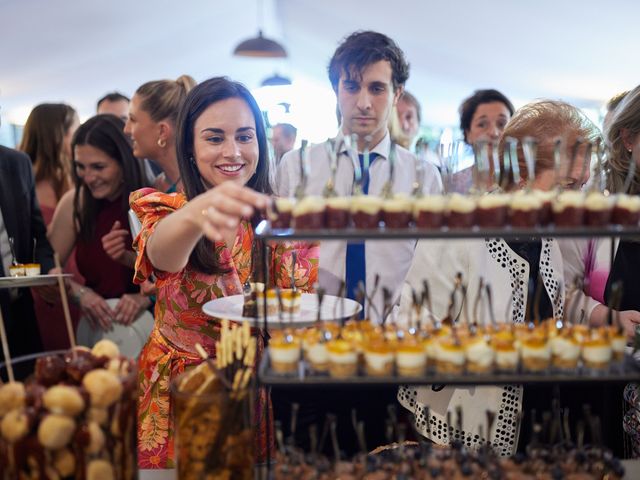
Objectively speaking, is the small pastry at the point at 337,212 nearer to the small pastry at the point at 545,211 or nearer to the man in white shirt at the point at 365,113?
the small pastry at the point at 545,211

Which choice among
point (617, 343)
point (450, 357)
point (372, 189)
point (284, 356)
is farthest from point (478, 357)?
point (372, 189)

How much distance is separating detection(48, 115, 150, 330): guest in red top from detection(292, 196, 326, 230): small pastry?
224 cm

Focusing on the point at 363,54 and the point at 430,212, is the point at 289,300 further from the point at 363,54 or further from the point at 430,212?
the point at 363,54

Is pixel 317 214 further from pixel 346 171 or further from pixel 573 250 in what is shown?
pixel 346 171

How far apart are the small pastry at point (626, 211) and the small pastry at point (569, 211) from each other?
7cm

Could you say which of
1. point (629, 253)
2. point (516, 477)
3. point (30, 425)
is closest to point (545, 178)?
point (629, 253)

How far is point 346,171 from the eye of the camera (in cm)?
330

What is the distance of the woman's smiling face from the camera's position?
2256mm

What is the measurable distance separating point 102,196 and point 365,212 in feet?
8.20

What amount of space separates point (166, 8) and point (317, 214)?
7.71 meters

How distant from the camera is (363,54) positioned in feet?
10.8

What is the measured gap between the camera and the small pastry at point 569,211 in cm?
148

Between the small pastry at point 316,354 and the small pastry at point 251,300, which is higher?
the small pastry at point 251,300

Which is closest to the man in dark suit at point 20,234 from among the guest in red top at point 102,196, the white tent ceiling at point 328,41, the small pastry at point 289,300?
the guest in red top at point 102,196
